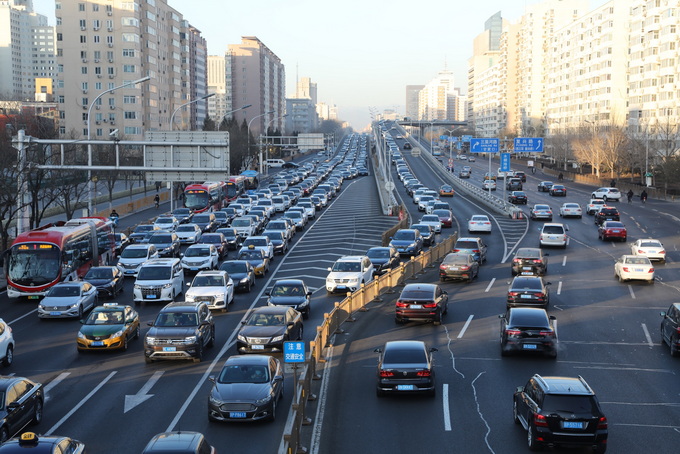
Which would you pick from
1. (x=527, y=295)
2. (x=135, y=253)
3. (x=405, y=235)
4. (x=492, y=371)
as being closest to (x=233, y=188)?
(x=405, y=235)

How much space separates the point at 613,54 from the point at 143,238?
110 m

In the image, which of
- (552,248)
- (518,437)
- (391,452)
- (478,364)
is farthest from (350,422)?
(552,248)

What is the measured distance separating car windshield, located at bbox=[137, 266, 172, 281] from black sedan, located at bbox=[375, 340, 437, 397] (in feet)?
51.9

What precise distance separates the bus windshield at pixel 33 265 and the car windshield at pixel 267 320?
525 inches

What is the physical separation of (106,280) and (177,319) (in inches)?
440

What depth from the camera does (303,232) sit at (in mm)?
57656

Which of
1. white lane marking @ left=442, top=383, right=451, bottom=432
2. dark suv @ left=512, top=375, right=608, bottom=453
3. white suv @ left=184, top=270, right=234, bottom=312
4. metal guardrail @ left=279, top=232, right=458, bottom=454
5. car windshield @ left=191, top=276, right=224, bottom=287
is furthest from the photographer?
car windshield @ left=191, top=276, right=224, bottom=287

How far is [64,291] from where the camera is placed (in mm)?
29812

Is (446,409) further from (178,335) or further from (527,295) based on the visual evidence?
(527,295)

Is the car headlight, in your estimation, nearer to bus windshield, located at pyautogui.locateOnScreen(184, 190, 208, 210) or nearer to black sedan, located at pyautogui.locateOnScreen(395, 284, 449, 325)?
black sedan, located at pyautogui.locateOnScreen(395, 284, 449, 325)

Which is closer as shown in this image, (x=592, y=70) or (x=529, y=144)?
(x=529, y=144)

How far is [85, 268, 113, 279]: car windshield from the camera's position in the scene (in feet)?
110

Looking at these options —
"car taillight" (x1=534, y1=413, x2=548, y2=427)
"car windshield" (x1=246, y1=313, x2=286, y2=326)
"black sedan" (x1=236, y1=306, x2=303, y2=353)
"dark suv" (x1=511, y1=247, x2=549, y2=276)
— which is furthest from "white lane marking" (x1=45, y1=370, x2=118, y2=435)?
"dark suv" (x1=511, y1=247, x2=549, y2=276)

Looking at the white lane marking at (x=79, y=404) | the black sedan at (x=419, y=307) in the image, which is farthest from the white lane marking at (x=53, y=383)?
the black sedan at (x=419, y=307)
